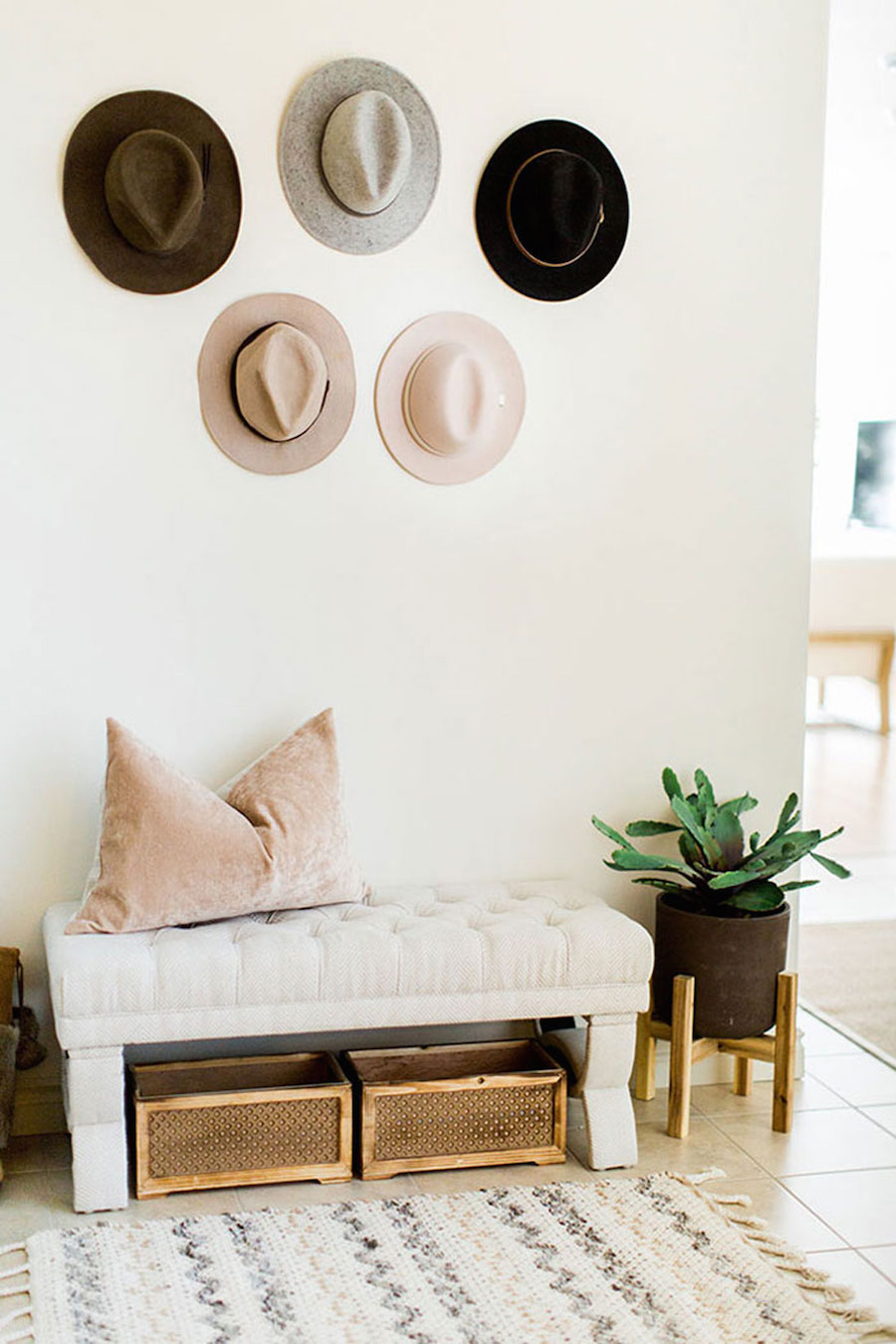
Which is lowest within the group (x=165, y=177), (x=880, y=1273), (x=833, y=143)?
(x=880, y=1273)

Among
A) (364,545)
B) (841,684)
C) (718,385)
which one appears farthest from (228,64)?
(841,684)

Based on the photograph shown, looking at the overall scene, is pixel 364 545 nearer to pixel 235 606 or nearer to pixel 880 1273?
pixel 235 606

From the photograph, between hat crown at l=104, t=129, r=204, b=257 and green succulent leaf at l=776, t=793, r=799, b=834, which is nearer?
hat crown at l=104, t=129, r=204, b=257

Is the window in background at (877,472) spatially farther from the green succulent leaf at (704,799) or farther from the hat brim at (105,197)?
the hat brim at (105,197)

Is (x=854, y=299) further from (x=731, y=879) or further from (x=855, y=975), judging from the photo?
(x=731, y=879)

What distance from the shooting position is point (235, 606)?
2.99m

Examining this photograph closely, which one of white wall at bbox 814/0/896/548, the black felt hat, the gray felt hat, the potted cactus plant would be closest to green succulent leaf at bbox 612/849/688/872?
the potted cactus plant


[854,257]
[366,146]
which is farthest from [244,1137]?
[854,257]

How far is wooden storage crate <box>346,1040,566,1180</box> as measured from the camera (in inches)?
108

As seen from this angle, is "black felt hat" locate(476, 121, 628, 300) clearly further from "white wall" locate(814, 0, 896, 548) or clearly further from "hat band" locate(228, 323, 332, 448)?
"white wall" locate(814, 0, 896, 548)

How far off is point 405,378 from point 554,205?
1.53ft

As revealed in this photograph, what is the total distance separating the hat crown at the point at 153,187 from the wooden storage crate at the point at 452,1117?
→ 5.41 feet

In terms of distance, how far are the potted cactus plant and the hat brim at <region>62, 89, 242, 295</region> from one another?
4.64 ft

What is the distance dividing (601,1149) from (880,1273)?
56 centimetres
